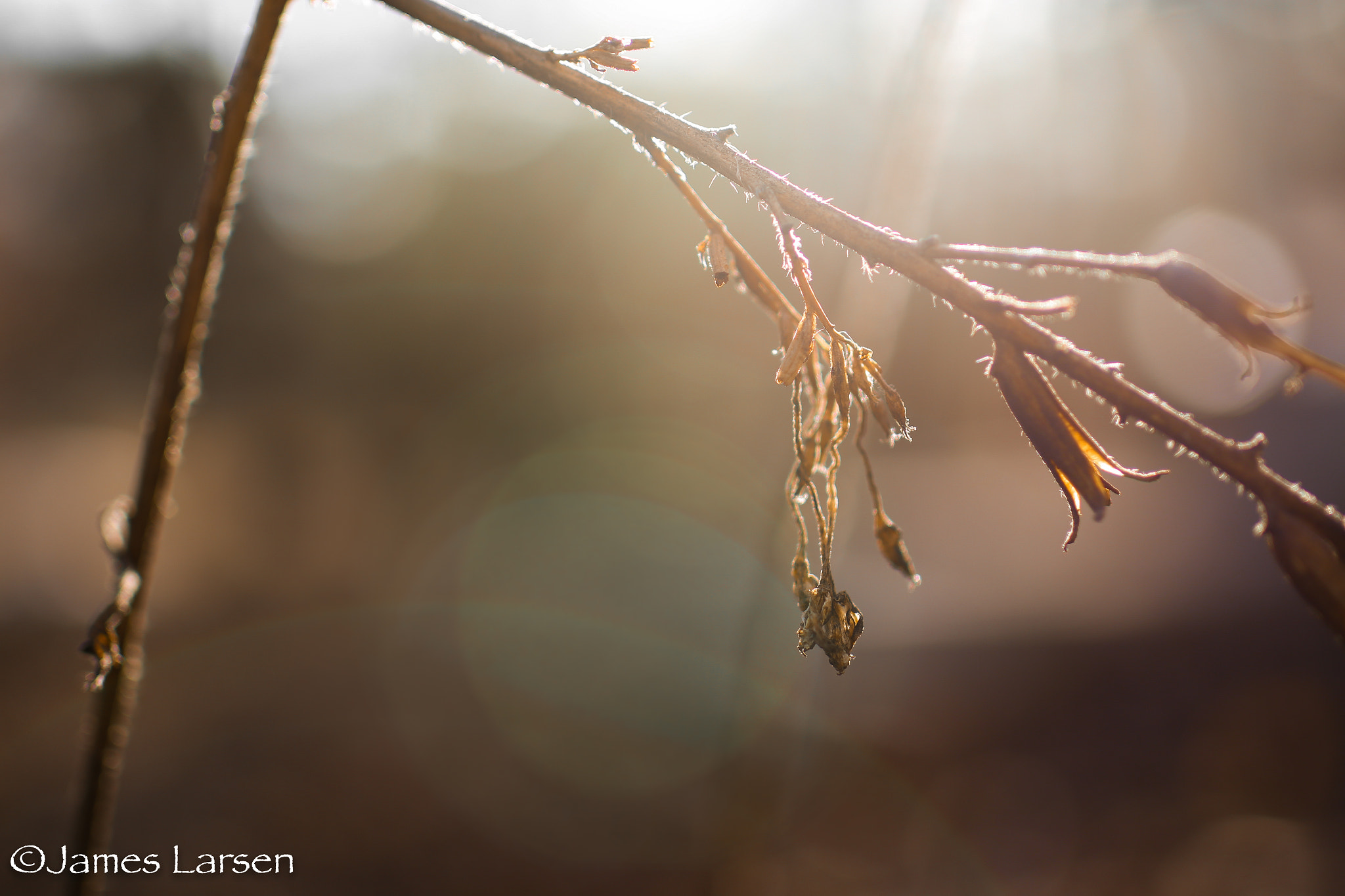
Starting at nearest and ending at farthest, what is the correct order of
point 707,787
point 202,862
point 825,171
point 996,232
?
point 202,862 < point 707,787 < point 825,171 < point 996,232

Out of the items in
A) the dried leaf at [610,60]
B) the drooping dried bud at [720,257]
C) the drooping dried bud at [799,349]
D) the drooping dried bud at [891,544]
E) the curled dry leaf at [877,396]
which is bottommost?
the drooping dried bud at [891,544]

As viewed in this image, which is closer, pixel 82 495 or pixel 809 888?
pixel 809 888

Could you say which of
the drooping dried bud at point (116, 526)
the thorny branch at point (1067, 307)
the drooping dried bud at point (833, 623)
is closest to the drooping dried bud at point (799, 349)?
the thorny branch at point (1067, 307)

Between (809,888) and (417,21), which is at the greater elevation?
(417,21)

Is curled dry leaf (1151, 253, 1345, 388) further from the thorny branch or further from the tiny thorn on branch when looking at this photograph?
the tiny thorn on branch

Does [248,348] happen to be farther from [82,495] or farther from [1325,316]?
[1325,316]

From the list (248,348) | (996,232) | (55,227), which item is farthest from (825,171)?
(55,227)

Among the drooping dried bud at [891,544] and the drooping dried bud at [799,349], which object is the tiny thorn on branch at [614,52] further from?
the drooping dried bud at [891,544]
